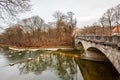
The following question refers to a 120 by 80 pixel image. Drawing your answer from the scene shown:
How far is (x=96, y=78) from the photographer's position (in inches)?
580

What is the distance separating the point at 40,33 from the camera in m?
58.7

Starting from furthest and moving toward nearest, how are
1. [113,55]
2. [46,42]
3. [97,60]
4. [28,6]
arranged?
[46,42] → [97,60] → [113,55] → [28,6]

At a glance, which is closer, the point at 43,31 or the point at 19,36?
the point at 19,36

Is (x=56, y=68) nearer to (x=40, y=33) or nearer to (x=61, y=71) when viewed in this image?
(x=61, y=71)

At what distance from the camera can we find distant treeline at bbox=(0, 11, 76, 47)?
50.9 metres

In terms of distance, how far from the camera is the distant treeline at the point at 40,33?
50875mm

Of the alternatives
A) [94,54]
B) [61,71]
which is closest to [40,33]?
[94,54]

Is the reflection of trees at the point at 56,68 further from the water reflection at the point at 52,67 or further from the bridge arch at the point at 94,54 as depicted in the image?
the bridge arch at the point at 94,54

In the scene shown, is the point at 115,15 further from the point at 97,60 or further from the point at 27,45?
the point at 27,45

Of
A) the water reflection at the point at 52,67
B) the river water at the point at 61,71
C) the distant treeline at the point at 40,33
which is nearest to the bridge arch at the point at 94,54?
the river water at the point at 61,71

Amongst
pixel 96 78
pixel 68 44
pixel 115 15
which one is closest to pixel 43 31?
pixel 68 44

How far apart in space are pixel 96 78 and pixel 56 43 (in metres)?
35.5

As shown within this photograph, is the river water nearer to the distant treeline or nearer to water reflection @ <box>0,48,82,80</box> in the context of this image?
water reflection @ <box>0,48,82,80</box>

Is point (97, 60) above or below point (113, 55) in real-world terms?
below
